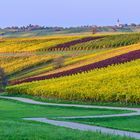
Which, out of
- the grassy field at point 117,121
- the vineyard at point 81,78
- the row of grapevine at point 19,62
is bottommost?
the row of grapevine at point 19,62

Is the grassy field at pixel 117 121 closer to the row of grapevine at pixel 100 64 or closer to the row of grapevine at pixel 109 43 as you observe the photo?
the row of grapevine at pixel 100 64

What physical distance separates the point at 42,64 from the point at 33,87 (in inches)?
1106

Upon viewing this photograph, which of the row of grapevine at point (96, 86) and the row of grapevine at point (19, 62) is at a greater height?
the row of grapevine at point (96, 86)

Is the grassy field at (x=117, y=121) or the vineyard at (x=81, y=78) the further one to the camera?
the vineyard at (x=81, y=78)

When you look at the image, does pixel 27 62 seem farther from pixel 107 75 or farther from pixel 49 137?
pixel 49 137

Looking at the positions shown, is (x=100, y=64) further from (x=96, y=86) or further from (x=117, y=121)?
(x=117, y=121)

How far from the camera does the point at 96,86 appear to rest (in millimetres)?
45188

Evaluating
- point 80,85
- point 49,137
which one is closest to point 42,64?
point 80,85

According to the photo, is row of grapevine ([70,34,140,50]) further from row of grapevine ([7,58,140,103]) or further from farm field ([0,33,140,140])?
row of grapevine ([7,58,140,103])

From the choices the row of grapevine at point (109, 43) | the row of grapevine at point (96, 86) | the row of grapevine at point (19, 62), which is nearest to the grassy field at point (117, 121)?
the row of grapevine at point (96, 86)

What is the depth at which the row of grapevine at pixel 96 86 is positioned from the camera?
41125 mm

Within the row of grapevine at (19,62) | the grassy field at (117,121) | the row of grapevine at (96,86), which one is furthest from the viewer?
the row of grapevine at (19,62)

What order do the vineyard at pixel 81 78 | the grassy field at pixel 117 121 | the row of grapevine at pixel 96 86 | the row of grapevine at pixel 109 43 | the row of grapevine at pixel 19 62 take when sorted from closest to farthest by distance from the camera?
the grassy field at pixel 117 121
the row of grapevine at pixel 96 86
the vineyard at pixel 81 78
the row of grapevine at pixel 19 62
the row of grapevine at pixel 109 43

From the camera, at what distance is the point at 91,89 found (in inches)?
1722
